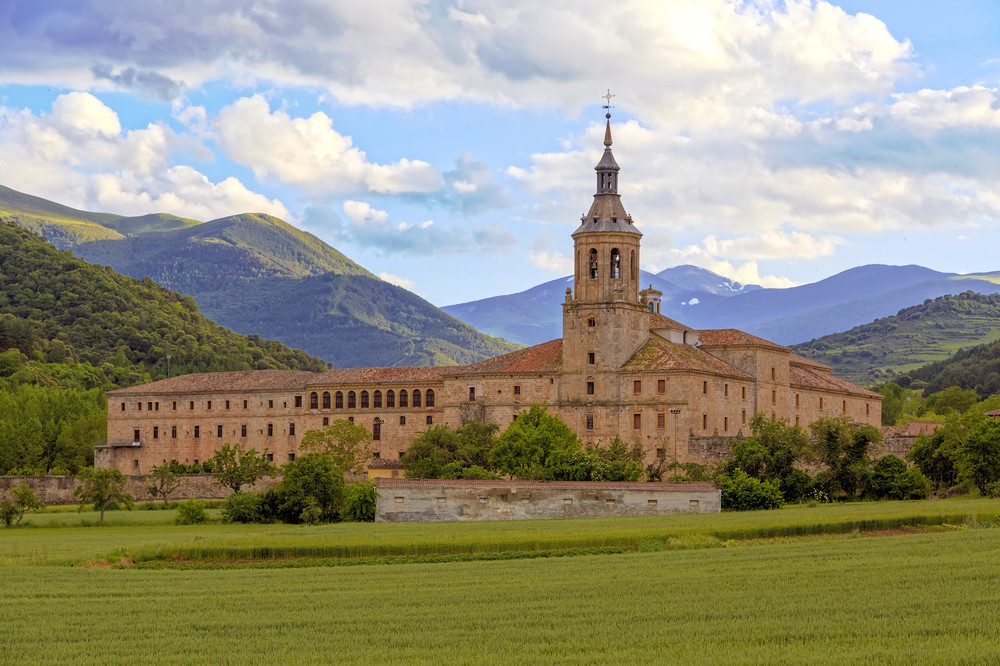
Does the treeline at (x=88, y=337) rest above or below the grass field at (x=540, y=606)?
above

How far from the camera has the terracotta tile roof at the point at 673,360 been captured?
83.6 meters

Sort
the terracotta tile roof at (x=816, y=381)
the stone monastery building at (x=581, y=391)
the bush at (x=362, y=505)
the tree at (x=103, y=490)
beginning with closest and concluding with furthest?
1. the bush at (x=362, y=505)
2. the tree at (x=103, y=490)
3. the stone monastery building at (x=581, y=391)
4. the terracotta tile roof at (x=816, y=381)

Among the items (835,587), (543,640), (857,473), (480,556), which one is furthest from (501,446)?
(543,640)

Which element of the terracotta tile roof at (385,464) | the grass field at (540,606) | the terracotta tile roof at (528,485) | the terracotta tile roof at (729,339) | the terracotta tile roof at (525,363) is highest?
the terracotta tile roof at (729,339)

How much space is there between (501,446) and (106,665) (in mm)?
53037

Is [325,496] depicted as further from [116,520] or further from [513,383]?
[513,383]

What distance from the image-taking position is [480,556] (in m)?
41.6

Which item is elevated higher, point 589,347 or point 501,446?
point 589,347

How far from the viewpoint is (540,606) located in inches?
1145

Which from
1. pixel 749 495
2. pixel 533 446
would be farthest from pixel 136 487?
pixel 749 495

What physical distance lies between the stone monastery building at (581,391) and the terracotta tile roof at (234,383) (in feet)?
0.38

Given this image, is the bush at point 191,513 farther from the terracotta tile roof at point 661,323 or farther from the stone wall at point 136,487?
the terracotta tile roof at point 661,323

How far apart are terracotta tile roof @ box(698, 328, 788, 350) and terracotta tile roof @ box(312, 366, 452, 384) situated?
18.8 m

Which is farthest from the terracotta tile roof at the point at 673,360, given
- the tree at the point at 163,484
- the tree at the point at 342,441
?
the tree at the point at 163,484
